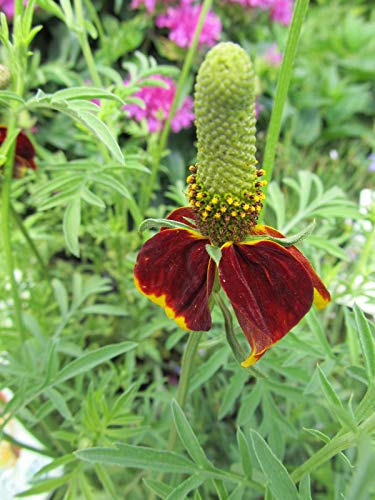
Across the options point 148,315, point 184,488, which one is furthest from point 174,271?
point 148,315

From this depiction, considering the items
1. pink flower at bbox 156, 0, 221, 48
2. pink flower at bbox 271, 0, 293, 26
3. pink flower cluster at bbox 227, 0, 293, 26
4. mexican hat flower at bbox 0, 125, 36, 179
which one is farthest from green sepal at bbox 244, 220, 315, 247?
pink flower at bbox 271, 0, 293, 26

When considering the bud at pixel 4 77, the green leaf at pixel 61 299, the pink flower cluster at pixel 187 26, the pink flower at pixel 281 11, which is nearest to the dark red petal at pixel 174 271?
the bud at pixel 4 77

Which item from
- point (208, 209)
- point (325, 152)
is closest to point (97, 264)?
point (208, 209)

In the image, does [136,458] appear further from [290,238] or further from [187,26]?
[187,26]

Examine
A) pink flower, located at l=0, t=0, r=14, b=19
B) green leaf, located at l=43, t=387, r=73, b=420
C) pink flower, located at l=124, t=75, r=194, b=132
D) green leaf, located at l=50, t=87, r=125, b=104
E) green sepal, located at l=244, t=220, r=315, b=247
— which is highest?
pink flower, located at l=0, t=0, r=14, b=19

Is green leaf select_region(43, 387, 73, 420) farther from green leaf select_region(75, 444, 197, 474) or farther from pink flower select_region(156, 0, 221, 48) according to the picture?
pink flower select_region(156, 0, 221, 48)

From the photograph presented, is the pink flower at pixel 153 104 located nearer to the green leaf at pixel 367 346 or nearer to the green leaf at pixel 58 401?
the green leaf at pixel 58 401

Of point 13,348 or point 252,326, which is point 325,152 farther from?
point 252,326

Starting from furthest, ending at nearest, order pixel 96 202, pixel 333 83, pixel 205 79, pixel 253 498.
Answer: pixel 333 83
pixel 253 498
pixel 96 202
pixel 205 79

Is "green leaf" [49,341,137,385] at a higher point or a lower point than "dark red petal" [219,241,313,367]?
lower
